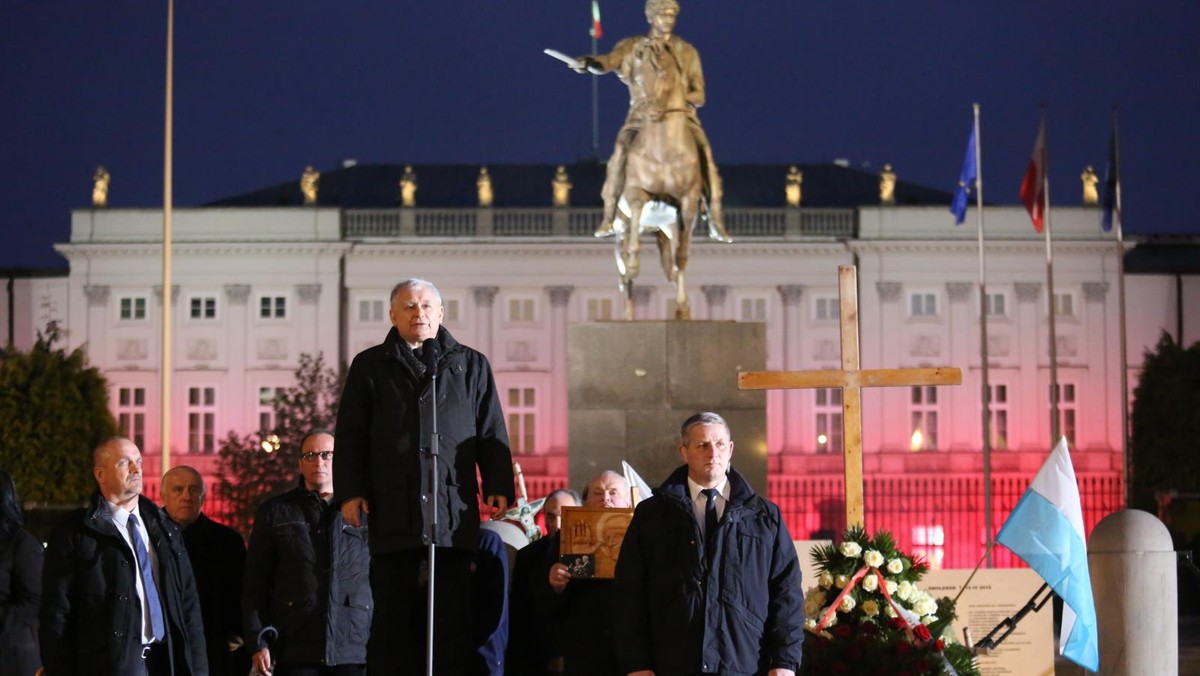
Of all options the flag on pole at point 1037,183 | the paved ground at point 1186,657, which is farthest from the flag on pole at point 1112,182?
the paved ground at point 1186,657

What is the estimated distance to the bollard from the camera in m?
11.9

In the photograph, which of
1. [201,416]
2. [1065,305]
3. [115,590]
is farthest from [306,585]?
[1065,305]

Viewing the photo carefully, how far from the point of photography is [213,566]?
9406mm

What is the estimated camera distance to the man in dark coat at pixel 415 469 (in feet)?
24.1

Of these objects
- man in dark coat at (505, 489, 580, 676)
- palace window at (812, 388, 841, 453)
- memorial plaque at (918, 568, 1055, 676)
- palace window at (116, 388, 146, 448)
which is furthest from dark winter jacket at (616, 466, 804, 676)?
palace window at (116, 388, 146, 448)

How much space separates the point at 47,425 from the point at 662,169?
3899 centimetres

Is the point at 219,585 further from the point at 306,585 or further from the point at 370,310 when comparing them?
the point at 370,310

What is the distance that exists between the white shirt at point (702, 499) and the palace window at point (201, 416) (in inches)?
2117

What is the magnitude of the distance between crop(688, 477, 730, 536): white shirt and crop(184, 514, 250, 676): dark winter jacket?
2.88m

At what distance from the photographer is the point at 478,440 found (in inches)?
297

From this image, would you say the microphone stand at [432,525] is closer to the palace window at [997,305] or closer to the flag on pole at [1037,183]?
the flag on pole at [1037,183]

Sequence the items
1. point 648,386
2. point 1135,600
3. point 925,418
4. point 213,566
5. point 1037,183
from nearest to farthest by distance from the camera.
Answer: point 213,566
point 1135,600
point 648,386
point 1037,183
point 925,418

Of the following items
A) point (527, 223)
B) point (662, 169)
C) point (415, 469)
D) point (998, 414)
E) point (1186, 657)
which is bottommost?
point (1186, 657)

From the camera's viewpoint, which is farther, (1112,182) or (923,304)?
(923,304)
